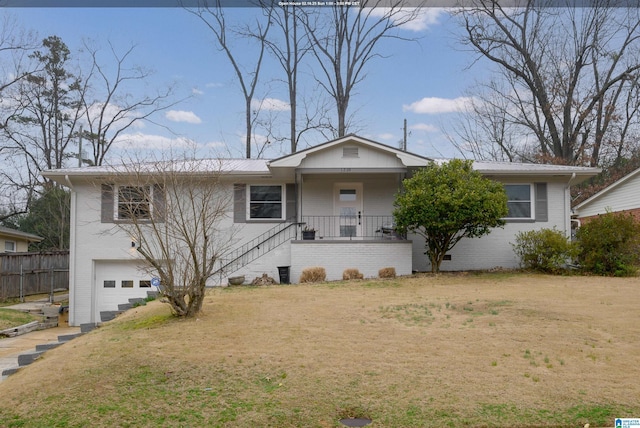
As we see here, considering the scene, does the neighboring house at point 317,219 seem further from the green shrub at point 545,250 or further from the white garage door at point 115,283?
the green shrub at point 545,250

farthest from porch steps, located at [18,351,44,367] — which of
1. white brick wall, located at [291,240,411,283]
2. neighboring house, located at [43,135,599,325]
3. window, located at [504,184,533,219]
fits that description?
window, located at [504,184,533,219]

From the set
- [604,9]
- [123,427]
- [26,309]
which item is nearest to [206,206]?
[123,427]

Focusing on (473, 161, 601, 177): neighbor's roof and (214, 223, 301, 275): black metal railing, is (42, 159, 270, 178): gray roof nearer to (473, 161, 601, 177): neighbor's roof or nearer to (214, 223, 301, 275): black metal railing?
(214, 223, 301, 275): black metal railing

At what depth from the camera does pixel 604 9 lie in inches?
1082

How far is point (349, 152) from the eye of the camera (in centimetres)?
1641

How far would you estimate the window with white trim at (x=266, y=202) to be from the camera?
17.2m

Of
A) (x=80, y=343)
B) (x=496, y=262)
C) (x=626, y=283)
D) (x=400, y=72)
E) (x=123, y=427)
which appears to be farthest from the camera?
(x=400, y=72)

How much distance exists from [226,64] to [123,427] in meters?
25.7

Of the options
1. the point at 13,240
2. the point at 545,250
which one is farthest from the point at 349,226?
the point at 13,240

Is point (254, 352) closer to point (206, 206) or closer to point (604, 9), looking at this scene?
point (206, 206)

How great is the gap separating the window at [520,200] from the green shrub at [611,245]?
206 centimetres

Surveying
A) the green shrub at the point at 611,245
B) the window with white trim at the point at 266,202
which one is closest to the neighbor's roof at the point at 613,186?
the green shrub at the point at 611,245

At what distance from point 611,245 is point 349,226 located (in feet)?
26.6

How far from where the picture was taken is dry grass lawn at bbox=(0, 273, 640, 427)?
224 inches
